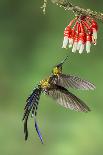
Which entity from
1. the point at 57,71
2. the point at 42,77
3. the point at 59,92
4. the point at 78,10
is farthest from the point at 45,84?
the point at 42,77

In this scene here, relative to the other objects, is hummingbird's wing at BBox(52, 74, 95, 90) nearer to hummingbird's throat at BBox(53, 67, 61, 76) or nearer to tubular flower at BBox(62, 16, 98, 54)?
hummingbird's throat at BBox(53, 67, 61, 76)

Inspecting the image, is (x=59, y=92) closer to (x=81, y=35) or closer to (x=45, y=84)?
(x=45, y=84)

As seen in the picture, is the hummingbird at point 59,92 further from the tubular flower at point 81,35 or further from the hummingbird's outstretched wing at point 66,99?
the tubular flower at point 81,35

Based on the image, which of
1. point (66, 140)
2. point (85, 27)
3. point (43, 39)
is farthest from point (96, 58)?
point (85, 27)

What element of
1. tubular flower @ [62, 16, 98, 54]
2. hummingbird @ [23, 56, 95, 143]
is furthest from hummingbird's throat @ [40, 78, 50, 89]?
tubular flower @ [62, 16, 98, 54]

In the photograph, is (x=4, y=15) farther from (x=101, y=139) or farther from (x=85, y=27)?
(x=85, y=27)

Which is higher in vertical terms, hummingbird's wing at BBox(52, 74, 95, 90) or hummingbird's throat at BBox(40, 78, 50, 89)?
hummingbird's wing at BBox(52, 74, 95, 90)

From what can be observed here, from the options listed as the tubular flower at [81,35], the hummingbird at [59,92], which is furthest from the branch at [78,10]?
the tubular flower at [81,35]
